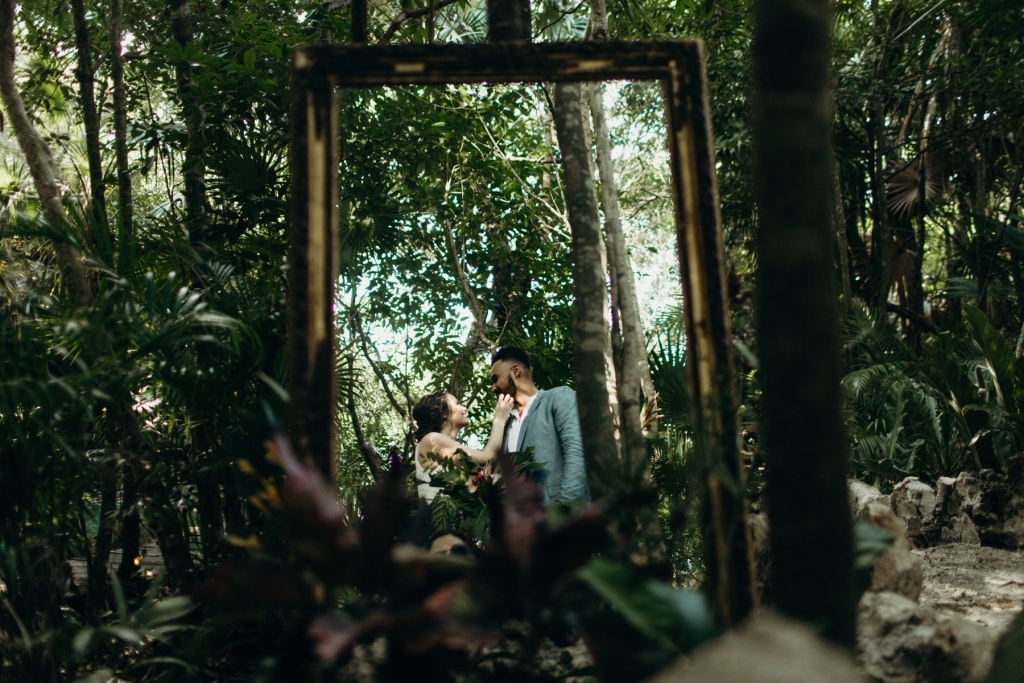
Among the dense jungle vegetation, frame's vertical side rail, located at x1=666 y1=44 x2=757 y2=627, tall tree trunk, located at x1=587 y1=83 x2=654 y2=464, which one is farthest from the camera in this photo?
tall tree trunk, located at x1=587 y1=83 x2=654 y2=464

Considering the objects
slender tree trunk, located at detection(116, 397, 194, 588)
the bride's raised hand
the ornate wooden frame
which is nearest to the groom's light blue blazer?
the bride's raised hand

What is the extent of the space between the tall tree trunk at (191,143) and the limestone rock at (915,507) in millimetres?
4458

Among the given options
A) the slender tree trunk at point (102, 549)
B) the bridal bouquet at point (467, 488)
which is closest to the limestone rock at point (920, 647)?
the bridal bouquet at point (467, 488)

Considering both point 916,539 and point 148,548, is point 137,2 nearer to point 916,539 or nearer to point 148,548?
point 148,548

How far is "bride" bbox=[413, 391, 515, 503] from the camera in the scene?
4.36m

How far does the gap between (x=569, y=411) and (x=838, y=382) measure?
108 inches

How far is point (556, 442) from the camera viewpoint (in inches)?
164

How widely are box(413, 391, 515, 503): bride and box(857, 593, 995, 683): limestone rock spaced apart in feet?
7.39

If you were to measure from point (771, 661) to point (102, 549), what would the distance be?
126 inches

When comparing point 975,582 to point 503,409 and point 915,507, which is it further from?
point 503,409

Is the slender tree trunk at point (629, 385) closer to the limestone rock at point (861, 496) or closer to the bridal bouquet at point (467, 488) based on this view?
the bridal bouquet at point (467, 488)

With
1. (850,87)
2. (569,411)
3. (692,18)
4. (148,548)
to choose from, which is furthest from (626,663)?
(850,87)

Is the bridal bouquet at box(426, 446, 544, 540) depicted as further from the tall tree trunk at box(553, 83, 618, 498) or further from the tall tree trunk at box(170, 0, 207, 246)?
the tall tree trunk at box(170, 0, 207, 246)

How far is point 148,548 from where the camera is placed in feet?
16.1
